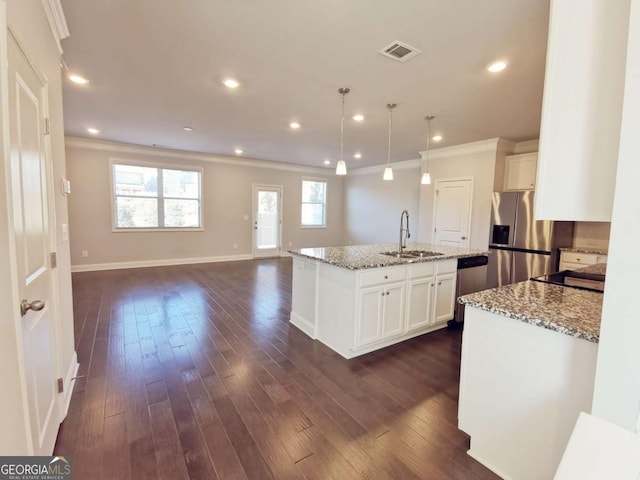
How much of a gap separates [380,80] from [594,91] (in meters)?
2.11

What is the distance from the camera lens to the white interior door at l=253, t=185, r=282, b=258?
25.4ft

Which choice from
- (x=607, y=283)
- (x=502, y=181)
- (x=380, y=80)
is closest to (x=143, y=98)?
(x=380, y=80)

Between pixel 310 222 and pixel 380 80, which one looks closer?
pixel 380 80

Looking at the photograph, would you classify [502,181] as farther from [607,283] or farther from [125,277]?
[125,277]

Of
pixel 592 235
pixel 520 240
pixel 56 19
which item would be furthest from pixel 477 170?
pixel 56 19

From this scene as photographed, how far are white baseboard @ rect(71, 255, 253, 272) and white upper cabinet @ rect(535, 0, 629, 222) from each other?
699 centimetres

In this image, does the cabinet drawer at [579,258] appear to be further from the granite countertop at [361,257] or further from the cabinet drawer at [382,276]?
the cabinet drawer at [382,276]

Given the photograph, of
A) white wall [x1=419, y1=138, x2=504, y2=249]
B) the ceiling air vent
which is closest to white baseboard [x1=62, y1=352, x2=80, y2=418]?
the ceiling air vent

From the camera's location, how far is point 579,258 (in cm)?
429

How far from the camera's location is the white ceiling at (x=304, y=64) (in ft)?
6.44

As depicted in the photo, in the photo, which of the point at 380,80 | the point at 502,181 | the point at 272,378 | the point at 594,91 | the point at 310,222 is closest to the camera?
the point at 594,91

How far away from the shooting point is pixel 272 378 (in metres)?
2.37

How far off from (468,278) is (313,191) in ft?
19.2

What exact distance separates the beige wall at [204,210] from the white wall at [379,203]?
1.70 feet
